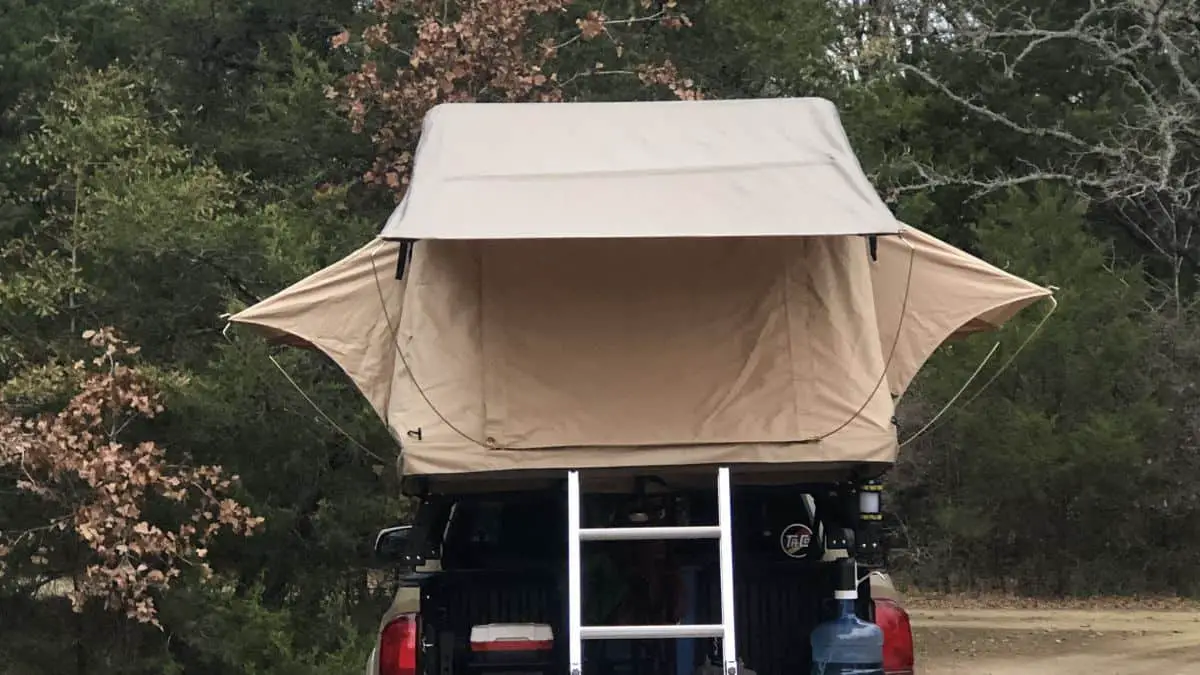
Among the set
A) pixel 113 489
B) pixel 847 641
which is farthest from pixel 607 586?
pixel 113 489

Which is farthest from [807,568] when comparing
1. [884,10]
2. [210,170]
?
[884,10]

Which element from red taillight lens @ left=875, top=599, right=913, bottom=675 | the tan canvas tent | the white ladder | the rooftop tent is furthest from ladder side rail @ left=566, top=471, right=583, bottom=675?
the rooftop tent

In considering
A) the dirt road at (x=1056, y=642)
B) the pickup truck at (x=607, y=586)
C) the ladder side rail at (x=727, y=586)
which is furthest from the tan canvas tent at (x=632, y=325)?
the dirt road at (x=1056, y=642)

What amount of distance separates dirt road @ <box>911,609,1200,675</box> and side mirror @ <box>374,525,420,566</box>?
6.41 metres

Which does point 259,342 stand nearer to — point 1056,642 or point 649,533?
point 649,533

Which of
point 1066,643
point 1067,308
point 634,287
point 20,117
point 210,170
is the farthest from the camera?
point 1067,308

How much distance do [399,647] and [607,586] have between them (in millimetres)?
885

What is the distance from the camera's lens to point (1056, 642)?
12.0 metres

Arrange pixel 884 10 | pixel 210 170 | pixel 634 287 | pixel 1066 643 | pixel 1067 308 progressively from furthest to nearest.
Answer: pixel 884 10 < pixel 1067 308 < pixel 1066 643 < pixel 210 170 < pixel 634 287

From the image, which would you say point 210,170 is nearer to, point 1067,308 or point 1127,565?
point 1067,308

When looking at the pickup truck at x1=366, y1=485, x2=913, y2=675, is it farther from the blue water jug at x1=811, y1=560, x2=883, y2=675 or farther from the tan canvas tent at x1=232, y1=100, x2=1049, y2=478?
the tan canvas tent at x1=232, y1=100, x2=1049, y2=478

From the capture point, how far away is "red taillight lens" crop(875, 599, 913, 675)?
4.55 meters

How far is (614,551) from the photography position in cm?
497

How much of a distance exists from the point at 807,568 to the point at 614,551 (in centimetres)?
73
